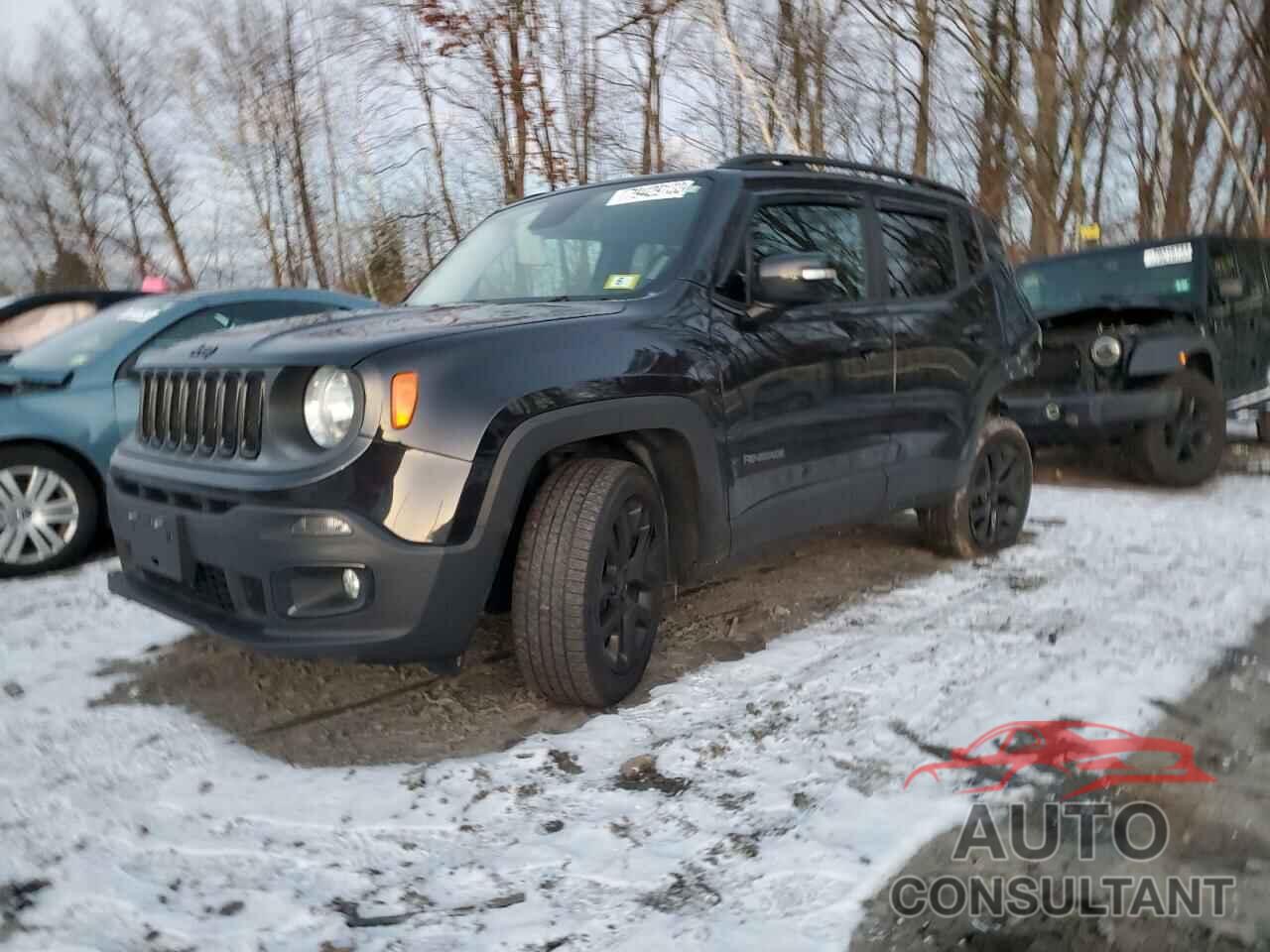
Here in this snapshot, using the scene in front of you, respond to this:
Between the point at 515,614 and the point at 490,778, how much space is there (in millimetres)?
476

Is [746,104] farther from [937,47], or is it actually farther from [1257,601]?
[1257,601]

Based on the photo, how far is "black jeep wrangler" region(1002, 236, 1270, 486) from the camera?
20.9 feet

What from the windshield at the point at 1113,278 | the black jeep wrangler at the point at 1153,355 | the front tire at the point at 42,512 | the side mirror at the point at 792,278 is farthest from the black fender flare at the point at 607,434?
the windshield at the point at 1113,278

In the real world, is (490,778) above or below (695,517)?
below

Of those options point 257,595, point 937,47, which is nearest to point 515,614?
point 257,595

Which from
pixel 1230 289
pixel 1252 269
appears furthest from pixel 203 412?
pixel 1252 269

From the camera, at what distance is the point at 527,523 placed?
111 inches

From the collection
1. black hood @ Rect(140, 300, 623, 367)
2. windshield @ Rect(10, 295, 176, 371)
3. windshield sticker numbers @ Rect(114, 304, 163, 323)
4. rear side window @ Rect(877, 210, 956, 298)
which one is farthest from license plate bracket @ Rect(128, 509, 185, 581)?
rear side window @ Rect(877, 210, 956, 298)

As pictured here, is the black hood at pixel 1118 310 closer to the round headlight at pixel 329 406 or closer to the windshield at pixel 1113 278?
the windshield at pixel 1113 278

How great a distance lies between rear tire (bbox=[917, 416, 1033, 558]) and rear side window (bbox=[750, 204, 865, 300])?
4.16ft

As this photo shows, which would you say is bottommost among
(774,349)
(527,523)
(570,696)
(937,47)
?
(570,696)

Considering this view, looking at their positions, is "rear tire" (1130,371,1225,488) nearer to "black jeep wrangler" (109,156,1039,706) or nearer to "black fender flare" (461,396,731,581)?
"black jeep wrangler" (109,156,1039,706)

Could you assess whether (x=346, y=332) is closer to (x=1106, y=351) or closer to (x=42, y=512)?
(x=42, y=512)

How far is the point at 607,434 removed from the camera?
117 inches
